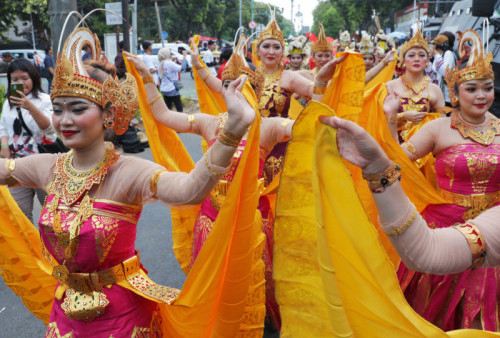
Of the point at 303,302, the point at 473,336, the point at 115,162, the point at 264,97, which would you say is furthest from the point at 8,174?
the point at 264,97

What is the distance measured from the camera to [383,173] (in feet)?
5.04

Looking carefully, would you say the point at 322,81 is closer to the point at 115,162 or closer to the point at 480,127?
the point at 480,127

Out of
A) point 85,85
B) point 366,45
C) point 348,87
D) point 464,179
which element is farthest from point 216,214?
point 366,45

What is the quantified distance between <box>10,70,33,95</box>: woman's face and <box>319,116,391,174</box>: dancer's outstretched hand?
3.36 metres

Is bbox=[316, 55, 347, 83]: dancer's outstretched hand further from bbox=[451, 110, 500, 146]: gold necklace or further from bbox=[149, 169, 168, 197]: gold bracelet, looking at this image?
bbox=[149, 169, 168, 197]: gold bracelet

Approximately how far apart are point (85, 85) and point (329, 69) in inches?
77.3

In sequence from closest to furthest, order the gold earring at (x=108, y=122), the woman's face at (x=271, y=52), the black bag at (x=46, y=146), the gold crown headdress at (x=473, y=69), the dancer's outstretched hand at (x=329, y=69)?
the gold earring at (x=108, y=122) → the gold crown headdress at (x=473, y=69) → the dancer's outstretched hand at (x=329, y=69) → the black bag at (x=46, y=146) → the woman's face at (x=271, y=52)

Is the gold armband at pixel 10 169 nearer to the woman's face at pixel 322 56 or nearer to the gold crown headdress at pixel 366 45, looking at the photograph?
the woman's face at pixel 322 56

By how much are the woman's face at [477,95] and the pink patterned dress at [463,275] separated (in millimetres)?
213

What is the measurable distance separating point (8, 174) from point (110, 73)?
674 millimetres

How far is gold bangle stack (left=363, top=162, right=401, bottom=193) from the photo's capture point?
60.5 inches

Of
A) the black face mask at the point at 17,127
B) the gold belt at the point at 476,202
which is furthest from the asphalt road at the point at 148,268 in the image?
the gold belt at the point at 476,202

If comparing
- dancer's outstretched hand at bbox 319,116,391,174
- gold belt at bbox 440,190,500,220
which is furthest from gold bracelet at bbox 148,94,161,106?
dancer's outstretched hand at bbox 319,116,391,174

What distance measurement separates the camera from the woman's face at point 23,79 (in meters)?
4.09
